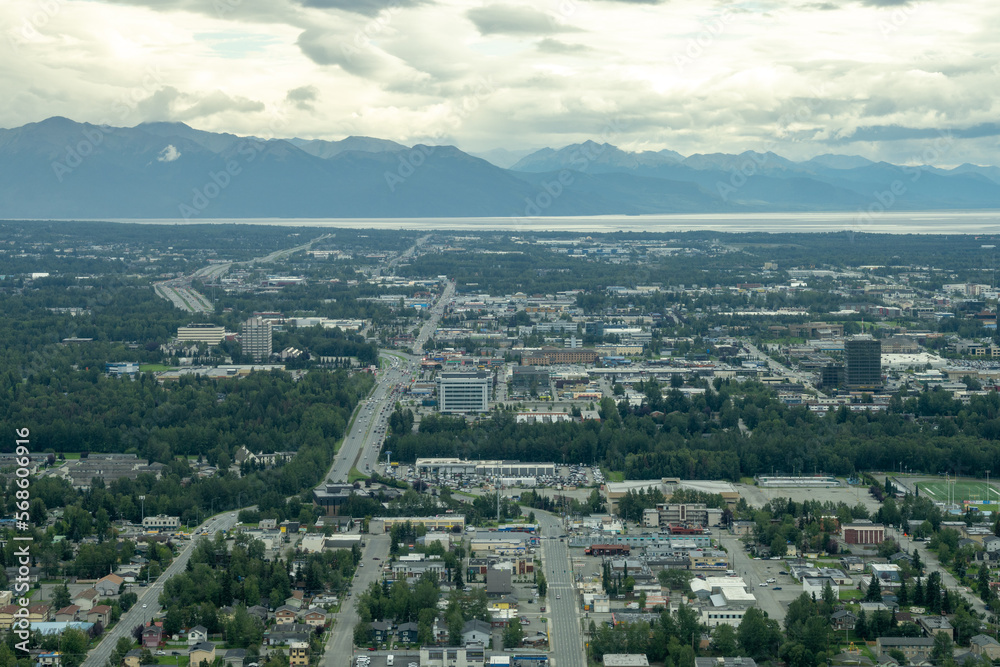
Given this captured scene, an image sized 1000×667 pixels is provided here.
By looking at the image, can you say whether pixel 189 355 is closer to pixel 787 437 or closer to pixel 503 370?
pixel 503 370

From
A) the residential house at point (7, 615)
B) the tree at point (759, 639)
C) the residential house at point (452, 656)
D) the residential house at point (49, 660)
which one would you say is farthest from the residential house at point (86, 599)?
the tree at point (759, 639)

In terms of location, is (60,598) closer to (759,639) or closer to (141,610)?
(141,610)

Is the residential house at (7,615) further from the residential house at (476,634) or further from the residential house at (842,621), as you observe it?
the residential house at (842,621)

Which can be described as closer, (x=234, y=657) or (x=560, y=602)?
(x=234, y=657)

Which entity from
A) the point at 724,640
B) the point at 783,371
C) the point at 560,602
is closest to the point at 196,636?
the point at 560,602

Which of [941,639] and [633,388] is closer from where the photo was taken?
[941,639]

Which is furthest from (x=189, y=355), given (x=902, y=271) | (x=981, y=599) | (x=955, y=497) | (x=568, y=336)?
(x=902, y=271)

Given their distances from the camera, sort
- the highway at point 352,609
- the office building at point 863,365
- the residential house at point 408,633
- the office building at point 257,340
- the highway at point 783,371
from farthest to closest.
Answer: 1. the office building at point 257,340
2. the highway at point 783,371
3. the office building at point 863,365
4. the residential house at point 408,633
5. the highway at point 352,609
